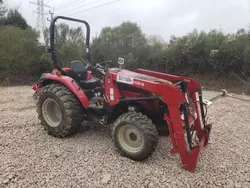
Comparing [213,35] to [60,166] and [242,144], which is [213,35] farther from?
[60,166]

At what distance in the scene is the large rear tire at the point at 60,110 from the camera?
12.1 feet

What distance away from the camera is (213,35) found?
42.3 ft

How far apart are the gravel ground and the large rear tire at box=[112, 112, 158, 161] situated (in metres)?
0.13

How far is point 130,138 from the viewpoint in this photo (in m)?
3.23

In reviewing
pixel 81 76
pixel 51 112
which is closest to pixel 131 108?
pixel 81 76

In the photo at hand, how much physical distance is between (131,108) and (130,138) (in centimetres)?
48

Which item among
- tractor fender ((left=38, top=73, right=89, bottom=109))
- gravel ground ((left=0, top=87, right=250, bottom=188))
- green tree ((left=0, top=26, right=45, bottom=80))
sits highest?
green tree ((left=0, top=26, right=45, bottom=80))

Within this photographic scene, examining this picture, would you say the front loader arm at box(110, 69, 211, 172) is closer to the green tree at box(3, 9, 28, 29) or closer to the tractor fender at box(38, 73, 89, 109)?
the tractor fender at box(38, 73, 89, 109)

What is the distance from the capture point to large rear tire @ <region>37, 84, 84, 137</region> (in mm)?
3682

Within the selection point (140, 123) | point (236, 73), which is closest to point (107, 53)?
point (236, 73)

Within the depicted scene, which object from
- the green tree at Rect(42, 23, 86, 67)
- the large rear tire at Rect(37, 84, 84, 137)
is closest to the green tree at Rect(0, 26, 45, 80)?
the green tree at Rect(42, 23, 86, 67)

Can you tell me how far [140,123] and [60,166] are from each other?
118 centimetres

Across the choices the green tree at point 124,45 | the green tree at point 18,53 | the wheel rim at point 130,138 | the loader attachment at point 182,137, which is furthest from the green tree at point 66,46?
the loader attachment at point 182,137

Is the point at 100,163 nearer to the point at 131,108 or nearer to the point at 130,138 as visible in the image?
the point at 130,138
